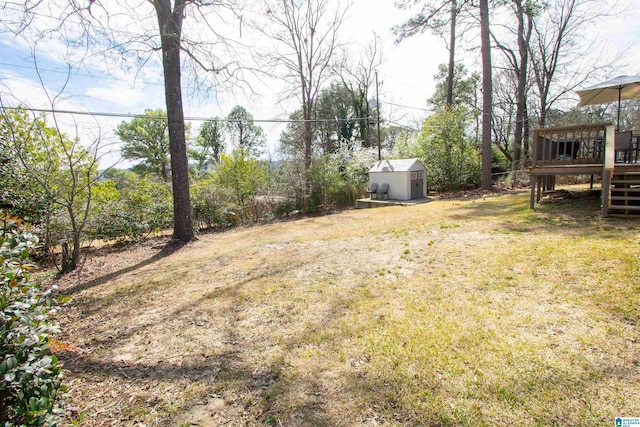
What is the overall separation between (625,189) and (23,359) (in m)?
7.59

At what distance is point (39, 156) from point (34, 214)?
1.19 m

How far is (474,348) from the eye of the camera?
2225 millimetres

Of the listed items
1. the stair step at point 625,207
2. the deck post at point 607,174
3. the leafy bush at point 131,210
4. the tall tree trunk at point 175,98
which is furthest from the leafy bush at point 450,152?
the leafy bush at point 131,210

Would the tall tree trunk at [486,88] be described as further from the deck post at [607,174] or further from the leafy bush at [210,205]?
the leafy bush at [210,205]

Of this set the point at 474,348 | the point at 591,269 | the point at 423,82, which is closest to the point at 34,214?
the point at 474,348

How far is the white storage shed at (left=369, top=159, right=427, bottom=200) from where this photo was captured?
12.3m

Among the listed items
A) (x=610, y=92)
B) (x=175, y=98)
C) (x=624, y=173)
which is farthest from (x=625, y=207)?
(x=175, y=98)

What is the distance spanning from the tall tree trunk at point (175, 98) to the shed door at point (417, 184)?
8.91 metres

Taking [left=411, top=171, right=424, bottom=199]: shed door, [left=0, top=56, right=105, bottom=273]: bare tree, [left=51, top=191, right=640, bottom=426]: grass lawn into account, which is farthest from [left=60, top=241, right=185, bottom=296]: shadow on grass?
[left=411, top=171, right=424, bottom=199]: shed door

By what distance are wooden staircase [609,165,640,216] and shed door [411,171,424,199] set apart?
7277mm

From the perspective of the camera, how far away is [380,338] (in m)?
2.47

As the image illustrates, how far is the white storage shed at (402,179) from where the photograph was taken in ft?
40.3

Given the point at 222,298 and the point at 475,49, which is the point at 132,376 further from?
the point at 475,49

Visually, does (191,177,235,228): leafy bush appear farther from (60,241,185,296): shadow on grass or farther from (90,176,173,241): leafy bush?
(60,241,185,296): shadow on grass
